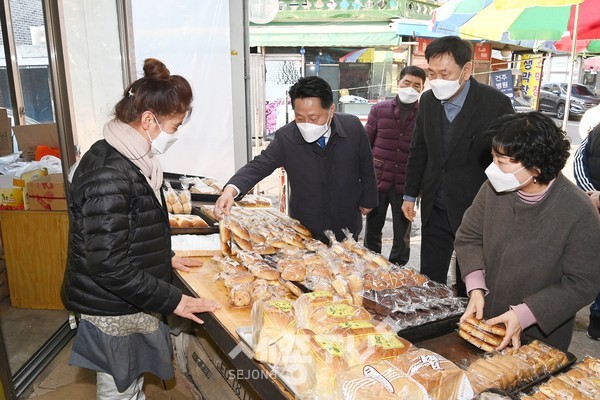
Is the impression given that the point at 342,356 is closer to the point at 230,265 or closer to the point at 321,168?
the point at 230,265

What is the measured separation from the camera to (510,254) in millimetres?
2004

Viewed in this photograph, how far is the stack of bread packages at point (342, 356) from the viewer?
1.31m

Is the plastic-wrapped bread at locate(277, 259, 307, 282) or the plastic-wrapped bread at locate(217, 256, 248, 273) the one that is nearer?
the plastic-wrapped bread at locate(277, 259, 307, 282)

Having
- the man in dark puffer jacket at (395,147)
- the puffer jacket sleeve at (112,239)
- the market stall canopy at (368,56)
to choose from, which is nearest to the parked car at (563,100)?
the market stall canopy at (368,56)

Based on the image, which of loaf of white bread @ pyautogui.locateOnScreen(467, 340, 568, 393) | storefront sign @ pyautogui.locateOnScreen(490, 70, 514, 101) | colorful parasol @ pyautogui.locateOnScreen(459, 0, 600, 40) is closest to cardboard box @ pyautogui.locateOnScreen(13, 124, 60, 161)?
loaf of white bread @ pyautogui.locateOnScreen(467, 340, 568, 393)

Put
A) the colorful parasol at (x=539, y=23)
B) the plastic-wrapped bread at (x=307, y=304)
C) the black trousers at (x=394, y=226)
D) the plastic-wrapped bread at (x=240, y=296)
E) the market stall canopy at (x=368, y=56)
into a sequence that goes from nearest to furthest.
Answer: the plastic-wrapped bread at (x=307, y=304)
the plastic-wrapped bread at (x=240, y=296)
the black trousers at (x=394, y=226)
the colorful parasol at (x=539, y=23)
the market stall canopy at (x=368, y=56)

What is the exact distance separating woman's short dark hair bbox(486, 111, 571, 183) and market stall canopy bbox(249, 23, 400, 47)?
10098mm

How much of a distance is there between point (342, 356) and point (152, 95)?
130 cm

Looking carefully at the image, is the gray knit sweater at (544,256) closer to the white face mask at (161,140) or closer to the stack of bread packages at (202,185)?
the white face mask at (161,140)

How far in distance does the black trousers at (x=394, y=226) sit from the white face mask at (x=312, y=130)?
2.34 meters

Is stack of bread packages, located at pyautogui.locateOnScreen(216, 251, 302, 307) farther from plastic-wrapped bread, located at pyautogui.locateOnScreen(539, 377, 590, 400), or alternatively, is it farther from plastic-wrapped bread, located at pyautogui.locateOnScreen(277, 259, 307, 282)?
plastic-wrapped bread, located at pyautogui.locateOnScreen(539, 377, 590, 400)

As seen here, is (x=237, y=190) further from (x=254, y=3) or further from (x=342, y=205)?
(x=254, y=3)

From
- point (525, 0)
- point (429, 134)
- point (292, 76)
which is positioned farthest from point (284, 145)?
point (292, 76)

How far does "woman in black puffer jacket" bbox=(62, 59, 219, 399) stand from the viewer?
184 centimetres
